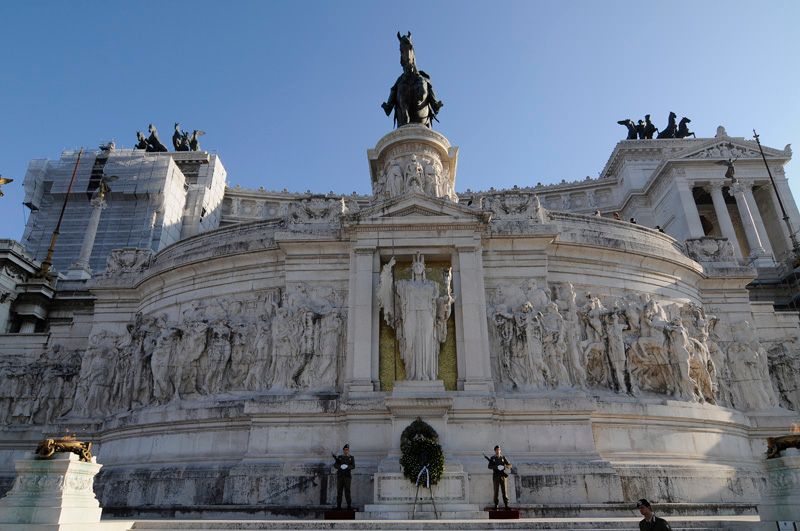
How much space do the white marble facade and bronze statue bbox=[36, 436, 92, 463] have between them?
457 cm

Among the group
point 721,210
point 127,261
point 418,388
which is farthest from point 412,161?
point 721,210

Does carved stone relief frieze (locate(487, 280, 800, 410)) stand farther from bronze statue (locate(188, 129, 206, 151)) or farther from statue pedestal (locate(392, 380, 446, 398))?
bronze statue (locate(188, 129, 206, 151))

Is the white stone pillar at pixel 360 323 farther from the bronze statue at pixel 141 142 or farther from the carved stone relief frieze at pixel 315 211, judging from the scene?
the bronze statue at pixel 141 142

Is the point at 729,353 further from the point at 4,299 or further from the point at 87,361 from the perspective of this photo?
the point at 4,299

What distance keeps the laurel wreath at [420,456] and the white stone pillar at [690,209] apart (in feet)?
169

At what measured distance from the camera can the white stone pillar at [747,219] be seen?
53.8m

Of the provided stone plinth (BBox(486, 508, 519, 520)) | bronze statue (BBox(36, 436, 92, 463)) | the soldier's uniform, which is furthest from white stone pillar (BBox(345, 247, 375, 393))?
bronze statue (BBox(36, 436, 92, 463))

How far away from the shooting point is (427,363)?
15133 millimetres

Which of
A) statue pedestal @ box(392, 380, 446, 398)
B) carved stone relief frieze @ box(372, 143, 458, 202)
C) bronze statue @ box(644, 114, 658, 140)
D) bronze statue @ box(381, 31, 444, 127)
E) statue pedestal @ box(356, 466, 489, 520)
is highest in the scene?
bronze statue @ box(644, 114, 658, 140)

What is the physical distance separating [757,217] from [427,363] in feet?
185

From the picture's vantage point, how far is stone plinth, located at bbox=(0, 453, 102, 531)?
9000 millimetres

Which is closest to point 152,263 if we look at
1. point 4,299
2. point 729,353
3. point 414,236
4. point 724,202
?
point 414,236

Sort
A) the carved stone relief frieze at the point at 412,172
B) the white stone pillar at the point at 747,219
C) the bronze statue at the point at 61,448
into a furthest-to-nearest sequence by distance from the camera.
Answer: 1. the white stone pillar at the point at 747,219
2. the carved stone relief frieze at the point at 412,172
3. the bronze statue at the point at 61,448

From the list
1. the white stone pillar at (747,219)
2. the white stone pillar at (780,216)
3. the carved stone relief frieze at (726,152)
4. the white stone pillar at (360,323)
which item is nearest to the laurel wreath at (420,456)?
the white stone pillar at (360,323)
